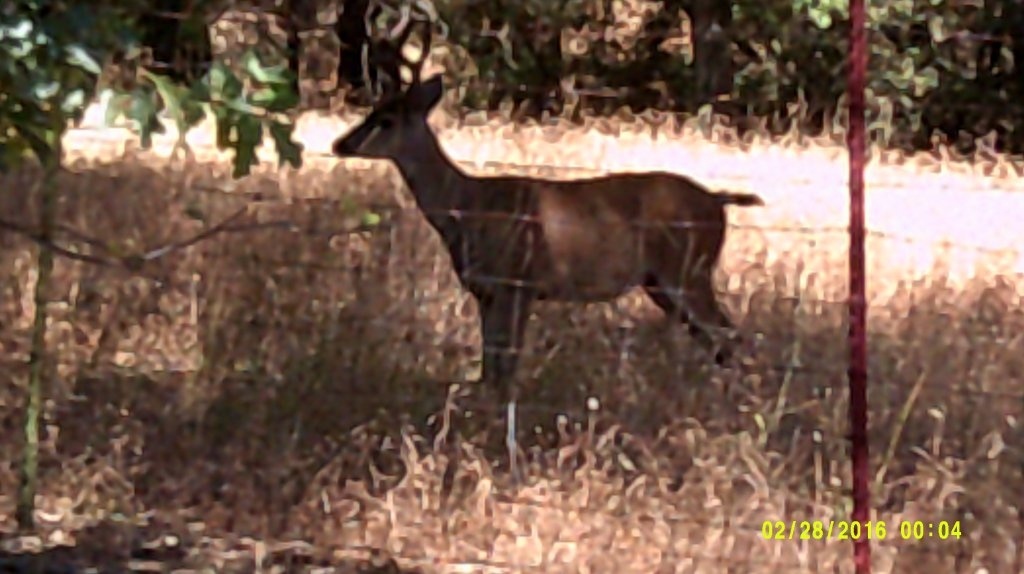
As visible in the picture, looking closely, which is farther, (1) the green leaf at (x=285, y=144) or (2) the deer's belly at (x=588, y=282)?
(2) the deer's belly at (x=588, y=282)

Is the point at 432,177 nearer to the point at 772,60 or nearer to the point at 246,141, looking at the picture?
the point at 246,141

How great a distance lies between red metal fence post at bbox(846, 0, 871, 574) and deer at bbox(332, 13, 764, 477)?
1.83 m

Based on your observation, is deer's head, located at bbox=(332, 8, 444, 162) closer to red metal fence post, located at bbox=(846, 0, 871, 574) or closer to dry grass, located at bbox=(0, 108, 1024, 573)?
dry grass, located at bbox=(0, 108, 1024, 573)

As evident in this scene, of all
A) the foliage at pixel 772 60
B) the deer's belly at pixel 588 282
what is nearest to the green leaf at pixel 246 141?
the deer's belly at pixel 588 282

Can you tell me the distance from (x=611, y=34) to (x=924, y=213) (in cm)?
170

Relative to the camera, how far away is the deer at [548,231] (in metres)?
5.66

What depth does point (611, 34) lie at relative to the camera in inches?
333

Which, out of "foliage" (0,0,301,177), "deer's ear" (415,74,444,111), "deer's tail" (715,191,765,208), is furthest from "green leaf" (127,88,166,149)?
"deer's tail" (715,191,765,208)

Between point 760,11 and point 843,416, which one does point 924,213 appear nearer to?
point 760,11

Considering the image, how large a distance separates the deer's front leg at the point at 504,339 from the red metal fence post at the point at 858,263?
1345mm

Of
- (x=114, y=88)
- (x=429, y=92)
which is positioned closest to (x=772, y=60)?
(x=429, y=92)

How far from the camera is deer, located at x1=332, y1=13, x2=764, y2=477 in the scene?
5.66 m

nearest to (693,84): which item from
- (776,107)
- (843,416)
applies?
(776,107)

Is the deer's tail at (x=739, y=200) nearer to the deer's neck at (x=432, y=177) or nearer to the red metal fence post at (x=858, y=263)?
the deer's neck at (x=432, y=177)
